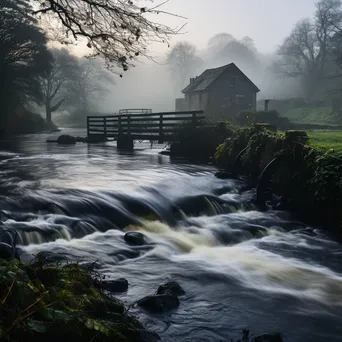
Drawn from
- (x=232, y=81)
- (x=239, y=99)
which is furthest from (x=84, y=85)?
(x=239, y=99)

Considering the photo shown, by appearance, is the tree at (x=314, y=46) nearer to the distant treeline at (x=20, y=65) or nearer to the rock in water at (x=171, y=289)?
the distant treeline at (x=20, y=65)

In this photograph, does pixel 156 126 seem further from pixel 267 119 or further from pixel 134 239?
pixel 267 119

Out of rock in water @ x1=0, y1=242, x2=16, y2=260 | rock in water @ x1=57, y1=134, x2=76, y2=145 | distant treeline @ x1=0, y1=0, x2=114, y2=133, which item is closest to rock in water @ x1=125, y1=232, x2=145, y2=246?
rock in water @ x1=0, y1=242, x2=16, y2=260

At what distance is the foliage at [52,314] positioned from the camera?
3.19m

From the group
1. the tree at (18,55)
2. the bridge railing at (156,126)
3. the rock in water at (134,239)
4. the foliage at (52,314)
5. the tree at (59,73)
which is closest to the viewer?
the foliage at (52,314)

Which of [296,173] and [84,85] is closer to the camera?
[296,173]

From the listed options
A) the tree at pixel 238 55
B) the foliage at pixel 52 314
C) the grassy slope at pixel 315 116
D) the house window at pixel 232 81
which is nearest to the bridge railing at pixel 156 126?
the foliage at pixel 52 314

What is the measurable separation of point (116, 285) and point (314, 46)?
66.5 metres

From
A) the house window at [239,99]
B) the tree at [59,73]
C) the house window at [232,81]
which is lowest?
the house window at [239,99]

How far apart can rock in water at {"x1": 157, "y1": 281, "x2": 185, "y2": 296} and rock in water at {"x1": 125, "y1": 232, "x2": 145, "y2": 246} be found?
7.14 ft

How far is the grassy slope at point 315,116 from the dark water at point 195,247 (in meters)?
33.1

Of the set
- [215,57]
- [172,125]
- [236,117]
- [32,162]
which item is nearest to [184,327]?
[32,162]

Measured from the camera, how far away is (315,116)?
47.8 meters

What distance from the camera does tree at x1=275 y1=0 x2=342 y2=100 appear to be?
60.3 m
